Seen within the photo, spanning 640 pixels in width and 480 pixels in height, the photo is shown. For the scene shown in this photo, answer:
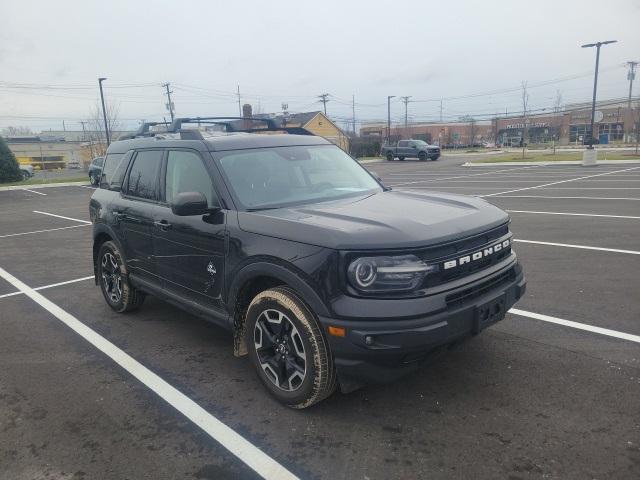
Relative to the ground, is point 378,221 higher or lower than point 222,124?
lower

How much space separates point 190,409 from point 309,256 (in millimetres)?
1415

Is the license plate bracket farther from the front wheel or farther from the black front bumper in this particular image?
the front wheel

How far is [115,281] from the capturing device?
214 inches

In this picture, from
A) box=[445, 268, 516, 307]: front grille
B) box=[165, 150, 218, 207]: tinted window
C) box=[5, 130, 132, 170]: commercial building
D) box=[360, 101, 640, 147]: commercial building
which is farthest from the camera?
box=[360, 101, 640, 147]: commercial building

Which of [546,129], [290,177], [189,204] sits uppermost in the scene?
[546,129]

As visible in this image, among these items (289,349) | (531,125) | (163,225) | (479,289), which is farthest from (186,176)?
(531,125)

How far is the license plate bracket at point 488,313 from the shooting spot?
3122mm

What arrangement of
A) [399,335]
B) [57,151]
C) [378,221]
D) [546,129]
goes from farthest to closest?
[546,129]
[57,151]
[378,221]
[399,335]

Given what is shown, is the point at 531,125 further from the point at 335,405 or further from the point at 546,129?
the point at 335,405

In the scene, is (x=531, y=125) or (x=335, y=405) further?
(x=531, y=125)

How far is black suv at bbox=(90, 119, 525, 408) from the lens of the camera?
291cm

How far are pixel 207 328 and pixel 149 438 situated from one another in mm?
1900

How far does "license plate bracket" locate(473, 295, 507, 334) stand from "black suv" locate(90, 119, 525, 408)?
1cm

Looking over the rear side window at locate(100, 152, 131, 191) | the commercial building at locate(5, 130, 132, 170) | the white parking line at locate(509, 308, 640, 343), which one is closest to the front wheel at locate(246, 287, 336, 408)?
the white parking line at locate(509, 308, 640, 343)
